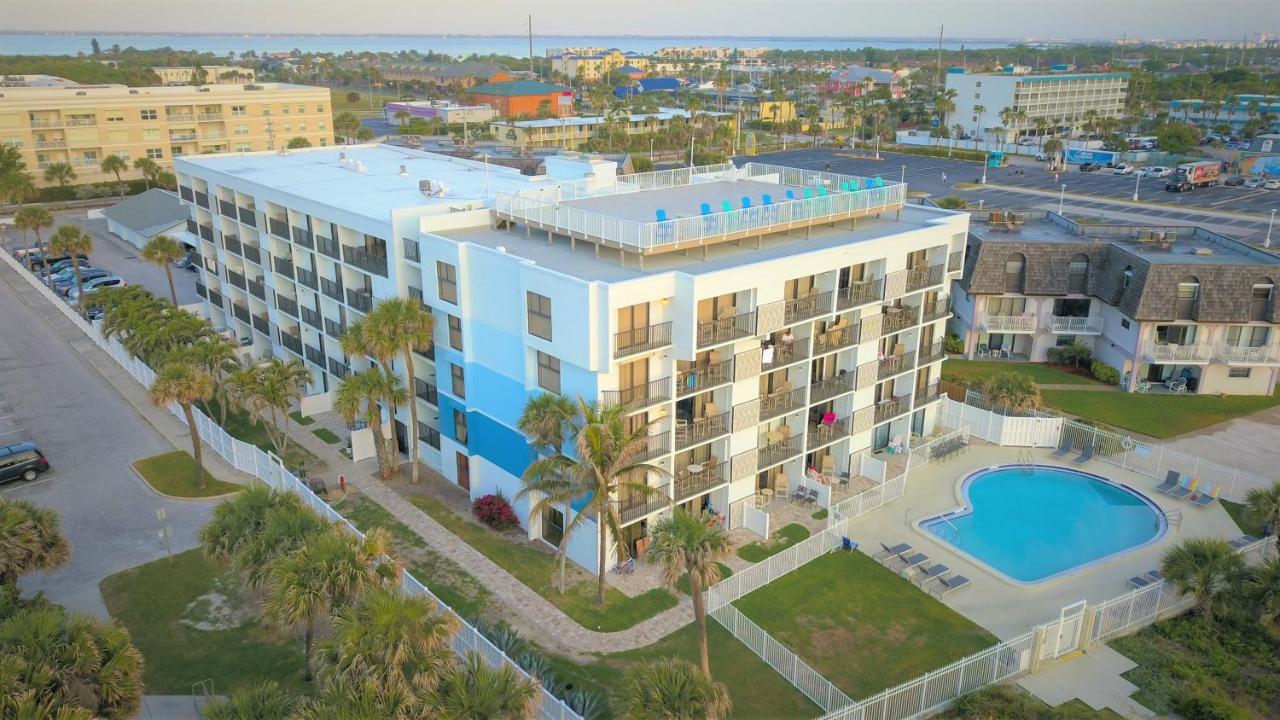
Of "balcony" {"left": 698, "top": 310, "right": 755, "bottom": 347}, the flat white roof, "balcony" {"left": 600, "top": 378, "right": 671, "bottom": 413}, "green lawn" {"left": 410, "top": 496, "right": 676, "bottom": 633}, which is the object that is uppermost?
the flat white roof

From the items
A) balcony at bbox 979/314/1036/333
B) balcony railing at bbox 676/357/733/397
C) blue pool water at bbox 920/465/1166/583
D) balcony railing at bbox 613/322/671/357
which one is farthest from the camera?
balcony at bbox 979/314/1036/333

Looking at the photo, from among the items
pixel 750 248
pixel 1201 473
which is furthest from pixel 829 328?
pixel 1201 473

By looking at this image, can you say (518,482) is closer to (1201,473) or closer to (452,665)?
(452,665)

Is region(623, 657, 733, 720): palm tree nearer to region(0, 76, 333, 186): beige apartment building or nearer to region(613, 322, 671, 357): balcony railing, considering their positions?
region(613, 322, 671, 357): balcony railing

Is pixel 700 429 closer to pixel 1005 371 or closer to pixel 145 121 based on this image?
pixel 1005 371

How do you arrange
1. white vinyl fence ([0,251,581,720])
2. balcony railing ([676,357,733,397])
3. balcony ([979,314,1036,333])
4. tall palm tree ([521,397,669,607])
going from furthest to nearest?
balcony ([979,314,1036,333]) → balcony railing ([676,357,733,397]) → tall palm tree ([521,397,669,607]) → white vinyl fence ([0,251,581,720])

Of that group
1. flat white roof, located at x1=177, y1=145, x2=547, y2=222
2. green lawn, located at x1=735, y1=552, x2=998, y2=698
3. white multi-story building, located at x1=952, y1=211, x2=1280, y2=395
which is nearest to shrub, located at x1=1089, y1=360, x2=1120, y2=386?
white multi-story building, located at x1=952, y1=211, x2=1280, y2=395

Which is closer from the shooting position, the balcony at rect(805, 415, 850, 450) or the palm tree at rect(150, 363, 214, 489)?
the palm tree at rect(150, 363, 214, 489)

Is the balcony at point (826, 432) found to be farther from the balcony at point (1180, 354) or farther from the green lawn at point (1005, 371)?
the balcony at point (1180, 354)
